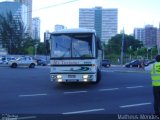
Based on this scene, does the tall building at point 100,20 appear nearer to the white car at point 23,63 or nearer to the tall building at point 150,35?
the tall building at point 150,35

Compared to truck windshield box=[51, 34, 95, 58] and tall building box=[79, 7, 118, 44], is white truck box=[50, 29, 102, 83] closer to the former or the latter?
truck windshield box=[51, 34, 95, 58]

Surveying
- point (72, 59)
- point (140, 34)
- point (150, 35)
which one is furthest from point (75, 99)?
point (140, 34)

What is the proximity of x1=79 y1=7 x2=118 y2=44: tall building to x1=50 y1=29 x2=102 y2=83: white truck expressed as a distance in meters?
82.0

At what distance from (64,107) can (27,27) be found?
115m

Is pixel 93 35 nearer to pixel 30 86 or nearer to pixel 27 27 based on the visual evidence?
pixel 30 86

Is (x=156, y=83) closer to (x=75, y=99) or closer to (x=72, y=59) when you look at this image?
(x=75, y=99)

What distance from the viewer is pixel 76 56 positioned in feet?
67.8

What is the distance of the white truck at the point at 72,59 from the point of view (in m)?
20.5

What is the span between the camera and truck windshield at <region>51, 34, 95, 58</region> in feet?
67.9

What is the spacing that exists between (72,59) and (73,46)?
0.74 meters

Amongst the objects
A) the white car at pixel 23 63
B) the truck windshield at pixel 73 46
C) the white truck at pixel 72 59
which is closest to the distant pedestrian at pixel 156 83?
the white truck at pixel 72 59

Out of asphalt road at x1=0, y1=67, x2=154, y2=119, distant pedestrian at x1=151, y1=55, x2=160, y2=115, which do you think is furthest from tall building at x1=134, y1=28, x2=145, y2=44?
distant pedestrian at x1=151, y1=55, x2=160, y2=115

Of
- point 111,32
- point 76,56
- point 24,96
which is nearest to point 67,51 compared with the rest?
point 76,56

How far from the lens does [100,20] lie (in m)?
128
